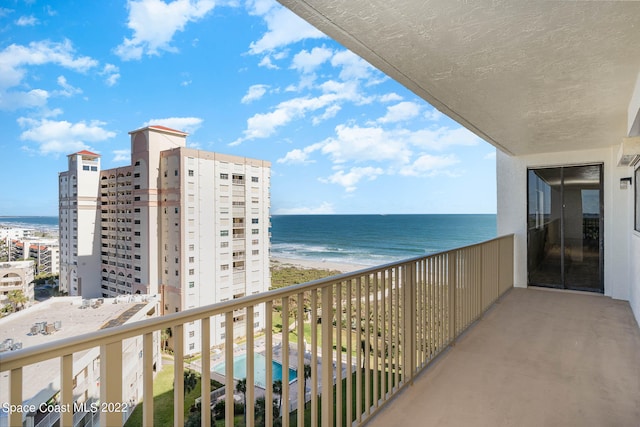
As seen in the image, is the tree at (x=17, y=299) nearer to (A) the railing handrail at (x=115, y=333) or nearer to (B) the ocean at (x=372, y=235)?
(A) the railing handrail at (x=115, y=333)

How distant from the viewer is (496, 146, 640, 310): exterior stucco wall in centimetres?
427

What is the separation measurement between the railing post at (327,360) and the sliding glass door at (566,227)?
4.83 metres

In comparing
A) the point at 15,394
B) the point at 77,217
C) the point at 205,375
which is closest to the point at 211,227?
the point at 77,217

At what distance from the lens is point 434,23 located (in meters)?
1.53

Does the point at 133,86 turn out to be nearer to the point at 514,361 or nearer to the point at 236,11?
the point at 236,11

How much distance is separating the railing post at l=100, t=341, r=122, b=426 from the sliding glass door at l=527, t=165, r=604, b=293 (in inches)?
225

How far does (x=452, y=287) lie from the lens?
277 cm

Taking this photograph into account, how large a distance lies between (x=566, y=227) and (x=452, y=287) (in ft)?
11.3

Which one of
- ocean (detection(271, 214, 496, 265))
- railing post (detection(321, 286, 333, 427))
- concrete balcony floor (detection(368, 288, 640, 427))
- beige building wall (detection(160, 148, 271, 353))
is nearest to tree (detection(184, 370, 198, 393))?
railing post (detection(321, 286, 333, 427))

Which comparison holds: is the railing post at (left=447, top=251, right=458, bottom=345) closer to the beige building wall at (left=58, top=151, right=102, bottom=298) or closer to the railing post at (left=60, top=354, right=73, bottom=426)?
the railing post at (left=60, top=354, right=73, bottom=426)

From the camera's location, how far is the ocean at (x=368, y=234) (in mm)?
24297

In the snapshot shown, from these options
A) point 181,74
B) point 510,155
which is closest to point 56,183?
point 181,74

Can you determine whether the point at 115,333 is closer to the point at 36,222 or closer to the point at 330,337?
the point at 330,337

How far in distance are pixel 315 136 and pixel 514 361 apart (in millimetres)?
34990
